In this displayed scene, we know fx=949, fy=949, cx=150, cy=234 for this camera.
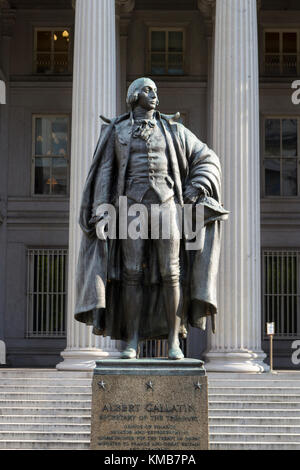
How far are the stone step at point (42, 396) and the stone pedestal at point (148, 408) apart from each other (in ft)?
33.3

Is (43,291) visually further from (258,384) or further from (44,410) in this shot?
(44,410)

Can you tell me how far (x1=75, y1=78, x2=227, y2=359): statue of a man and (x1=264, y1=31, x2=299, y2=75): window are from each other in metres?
23.6

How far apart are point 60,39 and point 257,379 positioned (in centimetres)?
1666

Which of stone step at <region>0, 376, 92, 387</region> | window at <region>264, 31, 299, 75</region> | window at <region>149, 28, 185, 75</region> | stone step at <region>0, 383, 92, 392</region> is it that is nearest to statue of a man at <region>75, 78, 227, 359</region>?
stone step at <region>0, 383, 92, 392</region>

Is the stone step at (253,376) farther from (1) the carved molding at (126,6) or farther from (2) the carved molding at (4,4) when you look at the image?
(2) the carved molding at (4,4)

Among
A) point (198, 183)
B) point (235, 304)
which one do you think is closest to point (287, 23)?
point (235, 304)

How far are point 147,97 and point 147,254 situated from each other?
148 cm

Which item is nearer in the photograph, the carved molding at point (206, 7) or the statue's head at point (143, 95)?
the statue's head at point (143, 95)

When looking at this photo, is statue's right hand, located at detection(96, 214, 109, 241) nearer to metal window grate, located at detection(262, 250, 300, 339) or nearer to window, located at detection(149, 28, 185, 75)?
metal window grate, located at detection(262, 250, 300, 339)

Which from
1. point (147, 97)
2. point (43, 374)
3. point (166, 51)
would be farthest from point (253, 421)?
point (166, 51)

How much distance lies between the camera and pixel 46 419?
17047 millimetres

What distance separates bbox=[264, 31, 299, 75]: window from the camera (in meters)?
31.8

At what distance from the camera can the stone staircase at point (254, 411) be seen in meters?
16.1

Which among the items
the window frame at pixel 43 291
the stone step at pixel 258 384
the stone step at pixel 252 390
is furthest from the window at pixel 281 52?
the stone step at pixel 252 390
